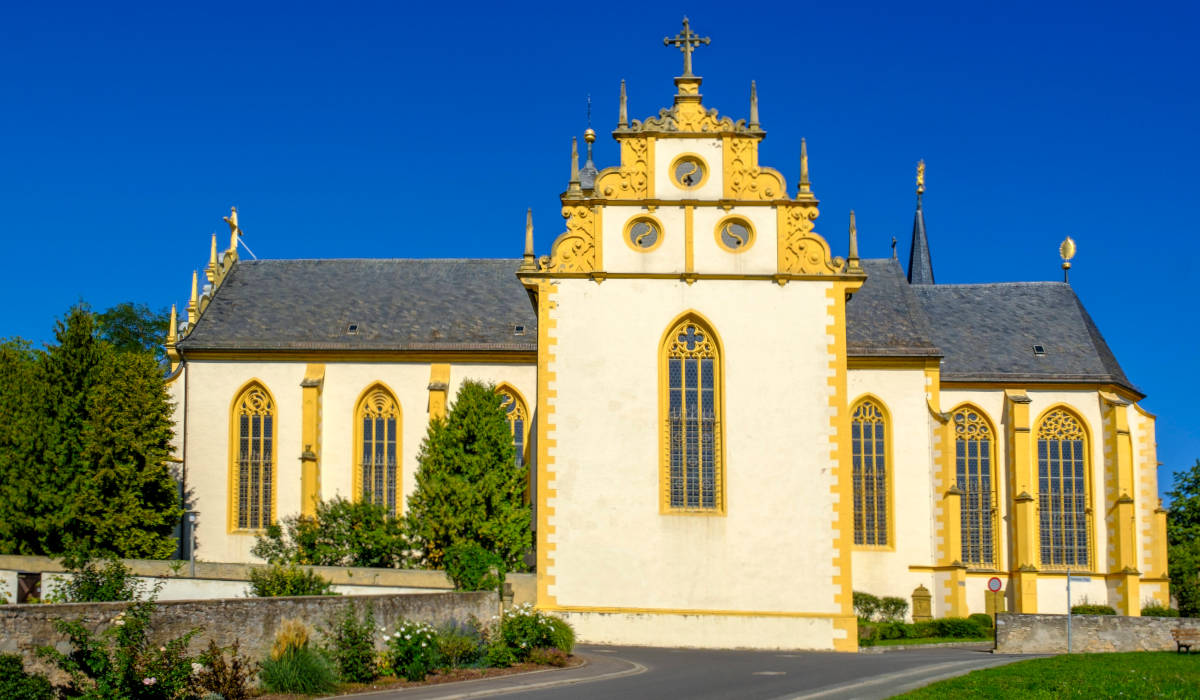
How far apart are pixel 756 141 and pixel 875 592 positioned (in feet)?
52.7

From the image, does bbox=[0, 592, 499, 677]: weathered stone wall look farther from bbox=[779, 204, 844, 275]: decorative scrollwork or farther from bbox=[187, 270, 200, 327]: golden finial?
bbox=[187, 270, 200, 327]: golden finial

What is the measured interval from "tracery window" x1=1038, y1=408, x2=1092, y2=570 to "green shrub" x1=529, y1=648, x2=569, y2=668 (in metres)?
24.6

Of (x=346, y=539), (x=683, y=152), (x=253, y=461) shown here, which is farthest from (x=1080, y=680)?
(x=253, y=461)

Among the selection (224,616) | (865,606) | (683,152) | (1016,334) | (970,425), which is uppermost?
(683,152)

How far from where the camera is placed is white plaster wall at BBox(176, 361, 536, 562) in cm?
4375

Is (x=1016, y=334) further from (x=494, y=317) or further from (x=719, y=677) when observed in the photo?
(x=719, y=677)

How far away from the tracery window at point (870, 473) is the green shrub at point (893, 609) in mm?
2102

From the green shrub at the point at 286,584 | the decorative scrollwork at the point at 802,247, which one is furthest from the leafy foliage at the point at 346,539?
the decorative scrollwork at the point at 802,247

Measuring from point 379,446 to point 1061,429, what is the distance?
23.4m

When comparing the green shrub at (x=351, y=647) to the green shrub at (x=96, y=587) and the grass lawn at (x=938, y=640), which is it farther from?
the grass lawn at (x=938, y=640)

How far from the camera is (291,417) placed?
1737 inches

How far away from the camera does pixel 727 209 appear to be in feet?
109

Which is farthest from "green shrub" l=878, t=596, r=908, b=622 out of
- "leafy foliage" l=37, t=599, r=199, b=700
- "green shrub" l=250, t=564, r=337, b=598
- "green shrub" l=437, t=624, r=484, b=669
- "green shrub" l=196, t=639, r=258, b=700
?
"leafy foliage" l=37, t=599, r=199, b=700

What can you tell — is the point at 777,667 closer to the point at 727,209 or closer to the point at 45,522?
the point at 727,209
